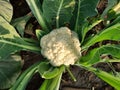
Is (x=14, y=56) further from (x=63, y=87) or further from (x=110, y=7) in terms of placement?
(x=110, y=7)

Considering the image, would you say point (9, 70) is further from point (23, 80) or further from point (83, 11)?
point (83, 11)

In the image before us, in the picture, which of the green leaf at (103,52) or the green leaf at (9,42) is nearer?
the green leaf at (103,52)

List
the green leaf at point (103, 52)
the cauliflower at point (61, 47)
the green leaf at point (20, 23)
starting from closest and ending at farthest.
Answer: the green leaf at point (103, 52) < the cauliflower at point (61, 47) < the green leaf at point (20, 23)

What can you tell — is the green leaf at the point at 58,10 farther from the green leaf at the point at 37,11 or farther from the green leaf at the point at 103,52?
the green leaf at the point at 103,52

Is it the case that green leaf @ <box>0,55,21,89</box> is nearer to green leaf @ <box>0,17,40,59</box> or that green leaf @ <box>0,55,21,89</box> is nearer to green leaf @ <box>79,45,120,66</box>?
green leaf @ <box>0,17,40,59</box>

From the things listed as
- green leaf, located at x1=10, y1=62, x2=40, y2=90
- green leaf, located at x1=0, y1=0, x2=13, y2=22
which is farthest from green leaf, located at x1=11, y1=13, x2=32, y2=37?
green leaf, located at x1=10, y1=62, x2=40, y2=90

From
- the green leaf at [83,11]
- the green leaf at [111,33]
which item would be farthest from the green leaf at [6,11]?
the green leaf at [111,33]

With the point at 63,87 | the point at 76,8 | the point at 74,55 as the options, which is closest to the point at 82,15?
the point at 76,8
